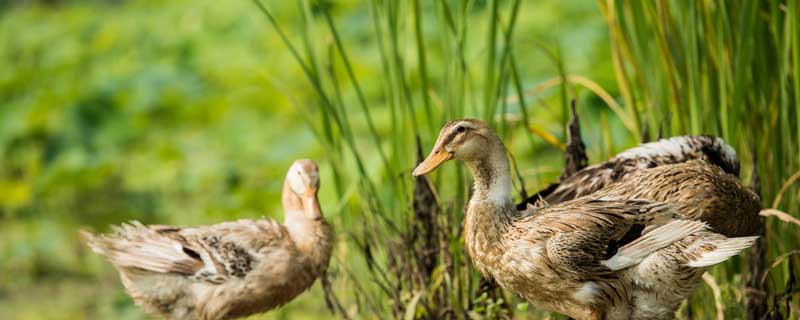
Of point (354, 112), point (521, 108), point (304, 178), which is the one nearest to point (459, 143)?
point (304, 178)

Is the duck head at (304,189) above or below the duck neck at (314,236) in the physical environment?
above

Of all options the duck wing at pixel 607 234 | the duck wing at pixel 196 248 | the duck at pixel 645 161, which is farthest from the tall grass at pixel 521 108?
the duck wing at pixel 607 234

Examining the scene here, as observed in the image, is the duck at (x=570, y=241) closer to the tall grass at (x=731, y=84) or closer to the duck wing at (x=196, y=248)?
the tall grass at (x=731, y=84)

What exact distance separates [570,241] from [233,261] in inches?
50.0

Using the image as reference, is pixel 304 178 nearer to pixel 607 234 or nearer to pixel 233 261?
pixel 233 261

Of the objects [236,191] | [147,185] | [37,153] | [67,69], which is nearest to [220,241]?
[236,191]

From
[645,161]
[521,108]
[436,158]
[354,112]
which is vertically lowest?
[645,161]

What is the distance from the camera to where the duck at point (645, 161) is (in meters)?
4.01

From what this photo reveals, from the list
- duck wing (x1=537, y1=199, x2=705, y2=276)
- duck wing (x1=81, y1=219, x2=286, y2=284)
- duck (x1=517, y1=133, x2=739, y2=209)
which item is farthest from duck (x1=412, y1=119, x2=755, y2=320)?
duck wing (x1=81, y1=219, x2=286, y2=284)

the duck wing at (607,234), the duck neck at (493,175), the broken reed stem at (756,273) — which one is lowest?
the broken reed stem at (756,273)

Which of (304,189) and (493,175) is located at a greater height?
(304,189)

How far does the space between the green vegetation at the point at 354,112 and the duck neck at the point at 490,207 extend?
61 cm

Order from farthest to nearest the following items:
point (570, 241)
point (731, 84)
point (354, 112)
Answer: point (354, 112) < point (731, 84) < point (570, 241)

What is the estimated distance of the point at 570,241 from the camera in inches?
133
